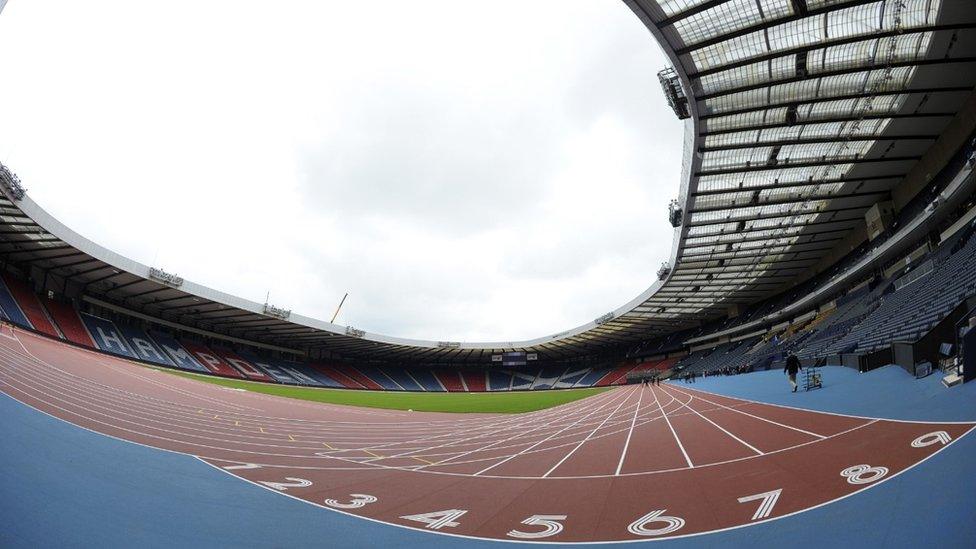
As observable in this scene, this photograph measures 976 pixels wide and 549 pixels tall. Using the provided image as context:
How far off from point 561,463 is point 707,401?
13.4 metres

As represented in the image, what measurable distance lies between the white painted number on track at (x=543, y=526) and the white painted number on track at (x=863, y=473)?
11.3ft

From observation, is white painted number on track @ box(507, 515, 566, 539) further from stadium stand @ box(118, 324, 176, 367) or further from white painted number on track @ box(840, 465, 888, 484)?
stadium stand @ box(118, 324, 176, 367)

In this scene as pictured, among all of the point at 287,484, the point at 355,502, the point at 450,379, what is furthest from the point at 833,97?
the point at 450,379

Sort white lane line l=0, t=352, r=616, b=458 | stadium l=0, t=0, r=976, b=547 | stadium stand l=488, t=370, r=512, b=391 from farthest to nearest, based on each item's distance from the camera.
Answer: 1. stadium stand l=488, t=370, r=512, b=391
2. white lane line l=0, t=352, r=616, b=458
3. stadium l=0, t=0, r=976, b=547

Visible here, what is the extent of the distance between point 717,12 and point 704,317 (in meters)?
58.5

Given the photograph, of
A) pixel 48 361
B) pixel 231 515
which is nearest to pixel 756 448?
pixel 231 515

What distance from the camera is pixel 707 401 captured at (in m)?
18.3

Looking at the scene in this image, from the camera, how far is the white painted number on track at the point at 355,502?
5.50 meters

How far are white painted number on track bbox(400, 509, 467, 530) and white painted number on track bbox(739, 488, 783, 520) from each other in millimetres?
3380

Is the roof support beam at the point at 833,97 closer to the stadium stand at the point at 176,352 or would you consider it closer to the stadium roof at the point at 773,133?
the stadium roof at the point at 773,133

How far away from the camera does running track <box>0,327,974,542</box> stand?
4.76 m

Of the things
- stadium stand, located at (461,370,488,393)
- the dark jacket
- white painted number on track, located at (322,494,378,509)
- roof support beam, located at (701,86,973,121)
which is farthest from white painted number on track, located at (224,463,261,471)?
stadium stand, located at (461,370,488,393)

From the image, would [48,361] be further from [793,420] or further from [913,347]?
[913,347]

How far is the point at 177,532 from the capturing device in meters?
4.15
